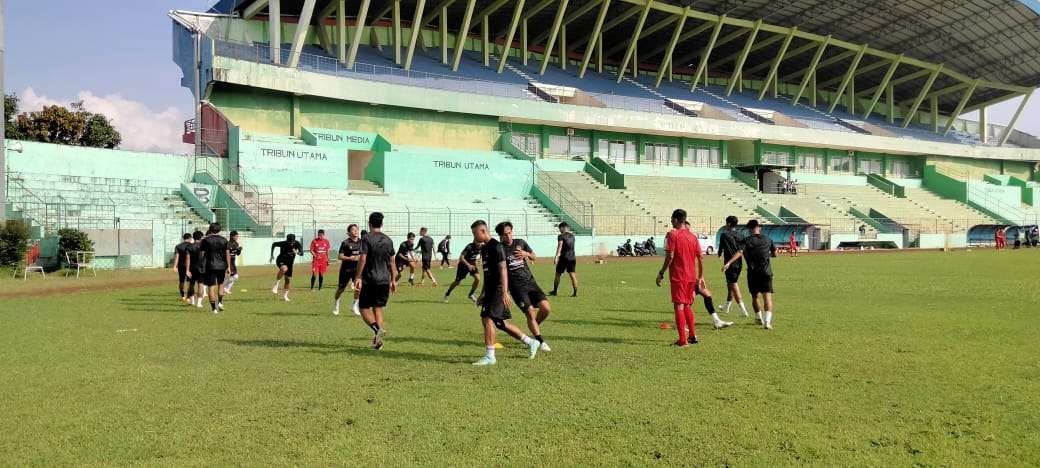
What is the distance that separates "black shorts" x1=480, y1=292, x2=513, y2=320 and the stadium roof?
42578mm

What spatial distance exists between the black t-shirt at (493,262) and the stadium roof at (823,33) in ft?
139

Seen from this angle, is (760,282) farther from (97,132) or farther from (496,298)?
(97,132)

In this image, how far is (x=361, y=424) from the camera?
6.37 metres

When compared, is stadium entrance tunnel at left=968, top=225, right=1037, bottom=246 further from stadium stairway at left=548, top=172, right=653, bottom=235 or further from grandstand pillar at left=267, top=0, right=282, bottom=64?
grandstand pillar at left=267, top=0, right=282, bottom=64

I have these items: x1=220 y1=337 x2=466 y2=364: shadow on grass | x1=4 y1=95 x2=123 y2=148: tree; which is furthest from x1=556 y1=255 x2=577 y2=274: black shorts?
x1=4 y1=95 x2=123 y2=148: tree

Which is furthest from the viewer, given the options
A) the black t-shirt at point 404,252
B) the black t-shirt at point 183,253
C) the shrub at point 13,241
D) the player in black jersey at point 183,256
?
the shrub at point 13,241

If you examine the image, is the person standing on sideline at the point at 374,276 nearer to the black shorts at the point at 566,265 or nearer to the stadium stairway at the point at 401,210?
the black shorts at the point at 566,265

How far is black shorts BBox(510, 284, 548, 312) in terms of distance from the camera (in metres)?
10.2

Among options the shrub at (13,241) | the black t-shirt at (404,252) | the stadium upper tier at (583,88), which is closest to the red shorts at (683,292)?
the black t-shirt at (404,252)

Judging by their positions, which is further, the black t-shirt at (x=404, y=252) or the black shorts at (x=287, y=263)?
the black t-shirt at (x=404, y=252)

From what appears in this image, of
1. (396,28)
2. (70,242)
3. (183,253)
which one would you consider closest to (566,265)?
(183,253)

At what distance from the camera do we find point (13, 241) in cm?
2503

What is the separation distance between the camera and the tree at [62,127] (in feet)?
172

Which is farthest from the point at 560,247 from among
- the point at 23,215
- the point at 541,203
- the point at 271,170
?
the point at 541,203
